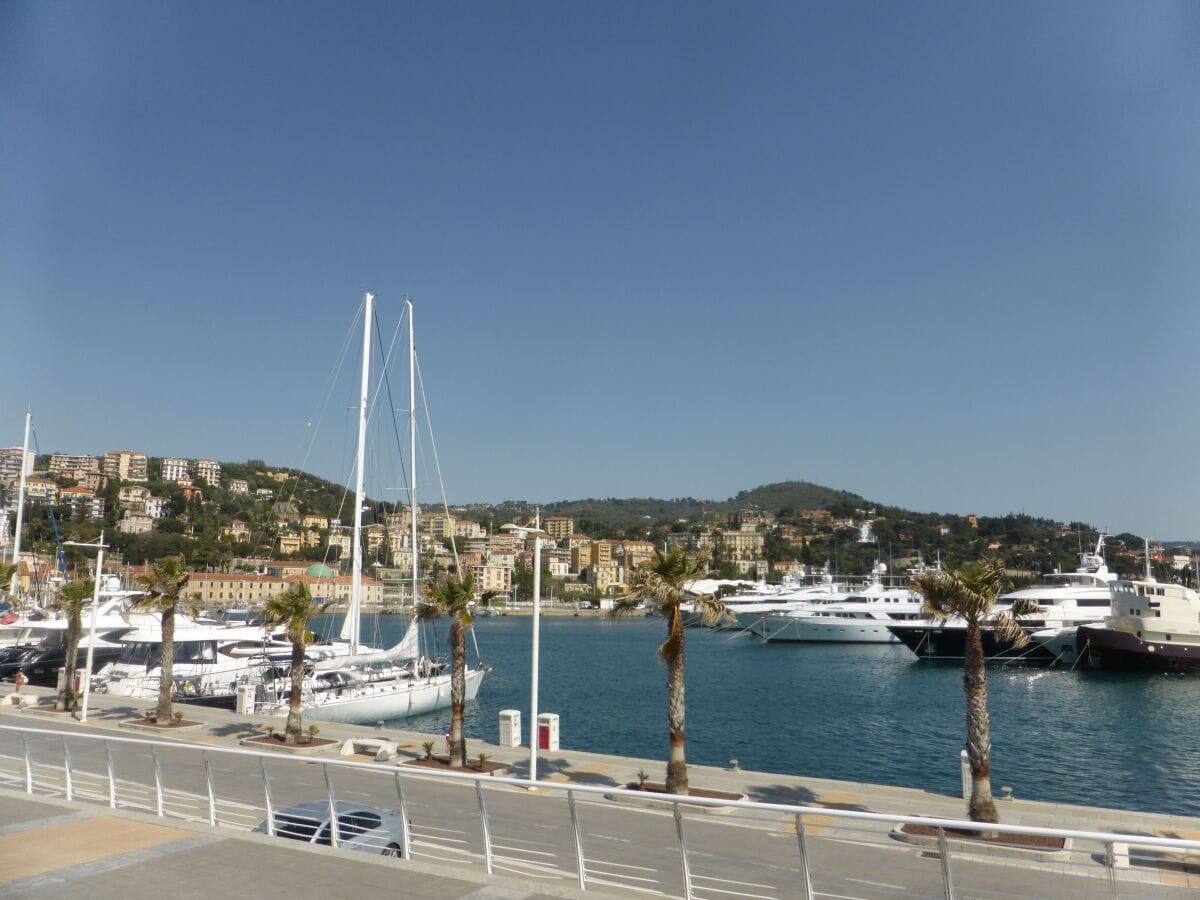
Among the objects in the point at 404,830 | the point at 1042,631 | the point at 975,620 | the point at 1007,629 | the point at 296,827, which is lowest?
the point at 1042,631

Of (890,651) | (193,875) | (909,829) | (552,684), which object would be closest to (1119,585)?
(890,651)

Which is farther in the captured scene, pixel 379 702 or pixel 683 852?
pixel 379 702

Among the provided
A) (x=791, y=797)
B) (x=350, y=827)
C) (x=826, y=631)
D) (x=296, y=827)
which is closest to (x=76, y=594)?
(x=296, y=827)

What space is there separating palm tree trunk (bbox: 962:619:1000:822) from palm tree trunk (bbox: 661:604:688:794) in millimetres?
5572

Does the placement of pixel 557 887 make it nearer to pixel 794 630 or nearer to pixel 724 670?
pixel 724 670

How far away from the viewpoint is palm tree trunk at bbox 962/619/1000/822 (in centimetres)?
1650

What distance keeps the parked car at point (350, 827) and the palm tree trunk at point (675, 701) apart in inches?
323

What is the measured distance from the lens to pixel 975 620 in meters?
17.5

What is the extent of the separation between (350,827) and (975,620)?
1234 centimetres

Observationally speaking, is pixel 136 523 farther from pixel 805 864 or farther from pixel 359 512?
pixel 805 864

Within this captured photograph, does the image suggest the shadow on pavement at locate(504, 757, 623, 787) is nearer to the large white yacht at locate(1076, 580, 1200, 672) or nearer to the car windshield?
the car windshield

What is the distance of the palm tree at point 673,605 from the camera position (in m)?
18.7

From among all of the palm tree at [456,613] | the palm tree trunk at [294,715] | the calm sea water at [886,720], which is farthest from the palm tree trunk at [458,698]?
the calm sea water at [886,720]

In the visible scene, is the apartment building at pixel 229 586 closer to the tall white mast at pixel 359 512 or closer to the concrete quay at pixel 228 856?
the tall white mast at pixel 359 512
